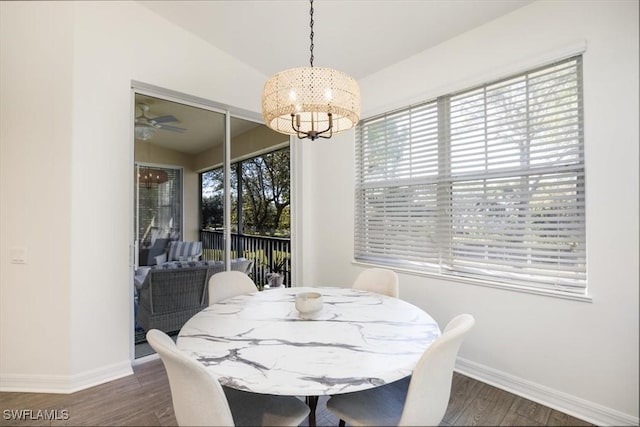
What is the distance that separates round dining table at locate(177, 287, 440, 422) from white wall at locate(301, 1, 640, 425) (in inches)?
23.1

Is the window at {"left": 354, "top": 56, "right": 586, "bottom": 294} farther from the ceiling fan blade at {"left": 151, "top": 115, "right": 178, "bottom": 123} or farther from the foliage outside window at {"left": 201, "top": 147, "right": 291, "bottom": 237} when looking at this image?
the ceiling fan blade at {"left": 151, "top": 115, "right": 178, "bottom": 123}

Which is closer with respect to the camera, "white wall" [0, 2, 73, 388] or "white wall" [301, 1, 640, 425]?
"white wall" [301, 1, 640, 425]

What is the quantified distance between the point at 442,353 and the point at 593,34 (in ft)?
4.61

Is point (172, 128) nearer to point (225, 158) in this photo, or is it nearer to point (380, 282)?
point (225, 158)

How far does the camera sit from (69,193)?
6.11 ft

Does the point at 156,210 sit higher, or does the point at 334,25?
the point at 334,25

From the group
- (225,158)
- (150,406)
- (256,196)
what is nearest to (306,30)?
(225,158)

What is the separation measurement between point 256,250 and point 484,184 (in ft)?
7.02

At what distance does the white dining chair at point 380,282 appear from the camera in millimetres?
1898

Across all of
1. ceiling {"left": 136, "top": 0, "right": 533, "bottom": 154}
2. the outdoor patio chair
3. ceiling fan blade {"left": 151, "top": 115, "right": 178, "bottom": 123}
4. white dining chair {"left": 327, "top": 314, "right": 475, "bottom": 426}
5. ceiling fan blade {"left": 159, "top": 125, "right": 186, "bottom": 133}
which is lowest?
white dining chair {"left": 327, "top": 314, "right": 475, "bottom": 426}

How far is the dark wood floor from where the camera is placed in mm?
1312

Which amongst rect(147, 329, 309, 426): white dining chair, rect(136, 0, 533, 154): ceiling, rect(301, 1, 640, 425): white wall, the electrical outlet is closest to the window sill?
rect(301, 1, 640, 425): white wall

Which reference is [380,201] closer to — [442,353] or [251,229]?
[251,229]

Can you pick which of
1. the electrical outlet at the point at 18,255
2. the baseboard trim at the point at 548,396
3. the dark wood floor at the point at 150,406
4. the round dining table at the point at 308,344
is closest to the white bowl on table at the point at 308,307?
the round dining table at the point at 308,344
